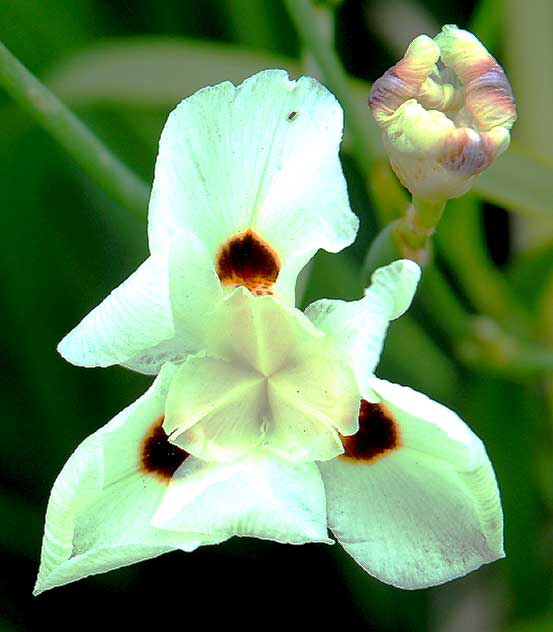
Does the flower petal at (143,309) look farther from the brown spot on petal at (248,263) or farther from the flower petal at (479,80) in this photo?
the flower petal at (479,80)

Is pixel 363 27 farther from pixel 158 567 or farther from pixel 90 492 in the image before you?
pixel 90 492

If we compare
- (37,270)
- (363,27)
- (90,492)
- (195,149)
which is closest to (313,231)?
(195,149)

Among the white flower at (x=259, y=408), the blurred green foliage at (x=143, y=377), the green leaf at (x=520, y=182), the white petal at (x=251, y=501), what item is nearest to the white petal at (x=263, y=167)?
the white flower at (x=259, y=408)

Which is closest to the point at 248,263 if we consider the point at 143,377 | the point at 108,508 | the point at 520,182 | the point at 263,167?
the point at 263,167

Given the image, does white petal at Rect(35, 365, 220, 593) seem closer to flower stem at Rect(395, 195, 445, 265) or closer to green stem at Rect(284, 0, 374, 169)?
flower stem at Rect(395, 195, 445, 265)

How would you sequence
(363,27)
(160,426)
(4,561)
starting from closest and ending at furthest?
(160,426), (4,561), (363,27)

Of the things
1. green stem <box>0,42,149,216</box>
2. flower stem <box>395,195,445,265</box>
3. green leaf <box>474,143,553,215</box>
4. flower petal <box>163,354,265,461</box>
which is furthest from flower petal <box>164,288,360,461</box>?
green leaf <box>474,143,553,215</box>

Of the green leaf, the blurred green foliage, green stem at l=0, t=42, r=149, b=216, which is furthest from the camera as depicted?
the blurred green foliage
